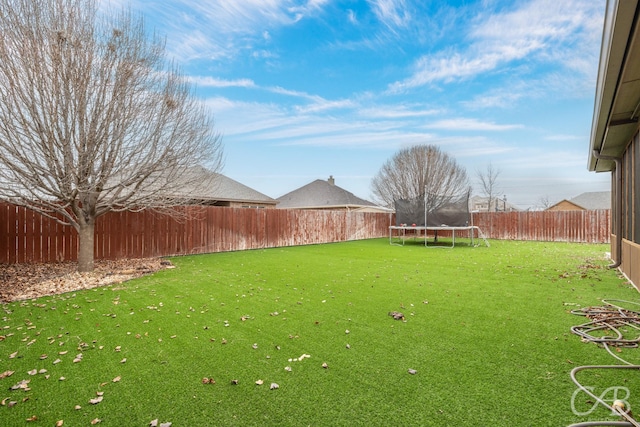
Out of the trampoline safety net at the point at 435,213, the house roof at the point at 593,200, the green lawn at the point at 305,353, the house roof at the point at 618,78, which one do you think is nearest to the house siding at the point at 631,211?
the house roof at the point at 618,78

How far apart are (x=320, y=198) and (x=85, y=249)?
16.6 metres

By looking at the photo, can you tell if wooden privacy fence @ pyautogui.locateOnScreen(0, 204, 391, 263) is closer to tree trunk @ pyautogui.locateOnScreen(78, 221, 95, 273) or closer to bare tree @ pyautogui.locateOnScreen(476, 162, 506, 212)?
tree trunk @ pyautogui.locateOnScreen(78, 221, 95, 273)

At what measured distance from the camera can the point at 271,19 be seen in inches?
374

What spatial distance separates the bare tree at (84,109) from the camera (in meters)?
5.26

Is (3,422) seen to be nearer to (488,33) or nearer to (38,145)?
(38,145)

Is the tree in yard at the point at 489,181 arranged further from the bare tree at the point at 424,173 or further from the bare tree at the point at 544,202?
the bare tree at the point at 544,202

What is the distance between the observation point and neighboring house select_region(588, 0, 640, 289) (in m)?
2.33

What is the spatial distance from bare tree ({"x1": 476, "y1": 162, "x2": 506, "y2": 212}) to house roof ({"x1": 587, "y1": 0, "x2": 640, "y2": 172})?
24875mm

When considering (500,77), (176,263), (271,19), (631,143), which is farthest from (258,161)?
(631,143)

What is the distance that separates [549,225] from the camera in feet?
46.6

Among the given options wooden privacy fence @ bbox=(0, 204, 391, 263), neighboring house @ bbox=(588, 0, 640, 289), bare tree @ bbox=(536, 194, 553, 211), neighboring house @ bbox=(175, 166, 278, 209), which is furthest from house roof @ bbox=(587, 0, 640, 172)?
bare tree @ bbox=(536, 194, 553, 211)

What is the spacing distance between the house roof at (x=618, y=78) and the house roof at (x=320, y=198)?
15901 millimetres

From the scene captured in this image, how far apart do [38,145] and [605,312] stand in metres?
8.55

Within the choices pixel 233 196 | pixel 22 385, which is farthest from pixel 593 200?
pixel 22 385
